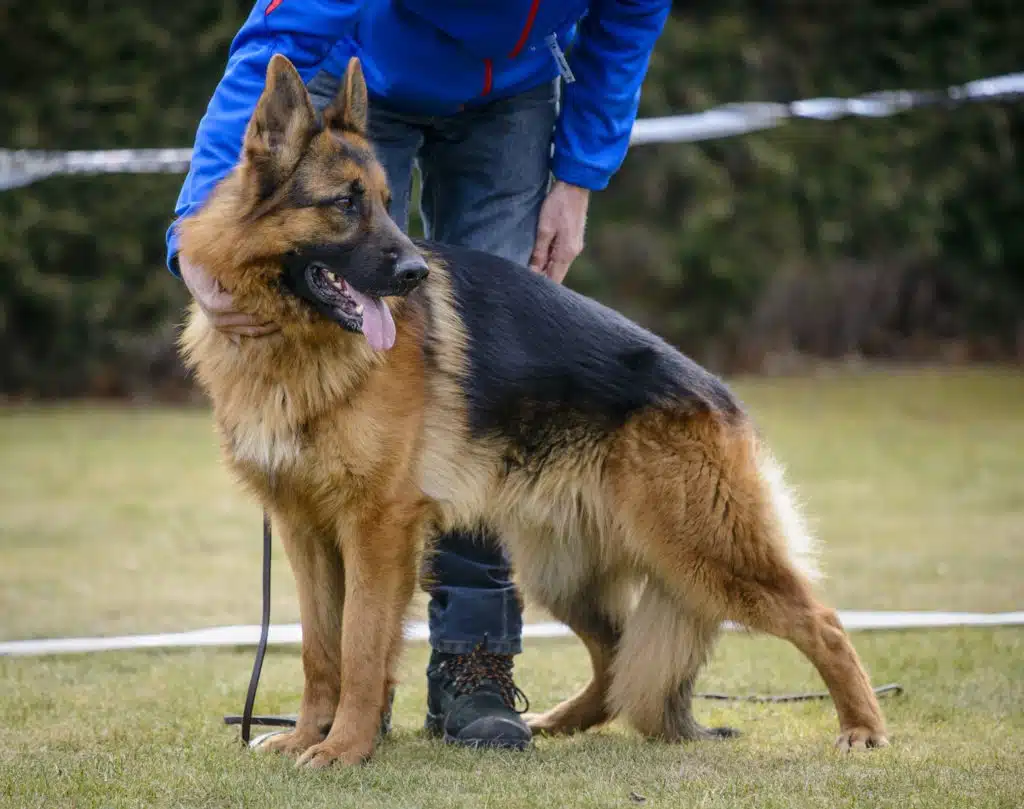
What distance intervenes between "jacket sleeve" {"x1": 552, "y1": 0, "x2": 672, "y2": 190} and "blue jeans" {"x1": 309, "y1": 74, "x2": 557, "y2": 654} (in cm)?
8

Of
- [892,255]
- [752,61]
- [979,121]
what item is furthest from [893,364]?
[752,61]

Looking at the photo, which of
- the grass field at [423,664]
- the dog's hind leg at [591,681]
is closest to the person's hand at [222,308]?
the grass field at [423,664]

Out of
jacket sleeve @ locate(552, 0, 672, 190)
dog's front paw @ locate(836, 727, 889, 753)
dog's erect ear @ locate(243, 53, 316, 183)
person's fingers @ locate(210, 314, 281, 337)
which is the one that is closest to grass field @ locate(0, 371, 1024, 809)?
dog's front paw @ locate(836, 727, 889, 753)

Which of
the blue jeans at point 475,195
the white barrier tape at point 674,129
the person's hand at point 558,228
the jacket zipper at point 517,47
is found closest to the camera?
the jacket zipper at point 517,47

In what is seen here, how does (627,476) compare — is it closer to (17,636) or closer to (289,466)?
(289,466)

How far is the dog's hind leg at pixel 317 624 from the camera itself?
11.3 ft

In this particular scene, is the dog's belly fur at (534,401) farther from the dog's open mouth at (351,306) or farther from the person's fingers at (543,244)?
the person's fingers at (543,244)

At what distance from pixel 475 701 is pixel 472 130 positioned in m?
1.66

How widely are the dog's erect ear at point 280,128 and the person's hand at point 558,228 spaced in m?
1.02

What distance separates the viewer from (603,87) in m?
3.92

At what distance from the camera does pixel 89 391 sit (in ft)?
40.9

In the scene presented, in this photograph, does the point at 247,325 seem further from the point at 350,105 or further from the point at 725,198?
the point at 725,198

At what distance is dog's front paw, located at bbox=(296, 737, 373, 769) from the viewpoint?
3141 mm

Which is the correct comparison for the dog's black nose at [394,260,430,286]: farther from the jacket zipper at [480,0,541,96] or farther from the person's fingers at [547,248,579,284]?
the person's fingers at [547,248,579,284]
